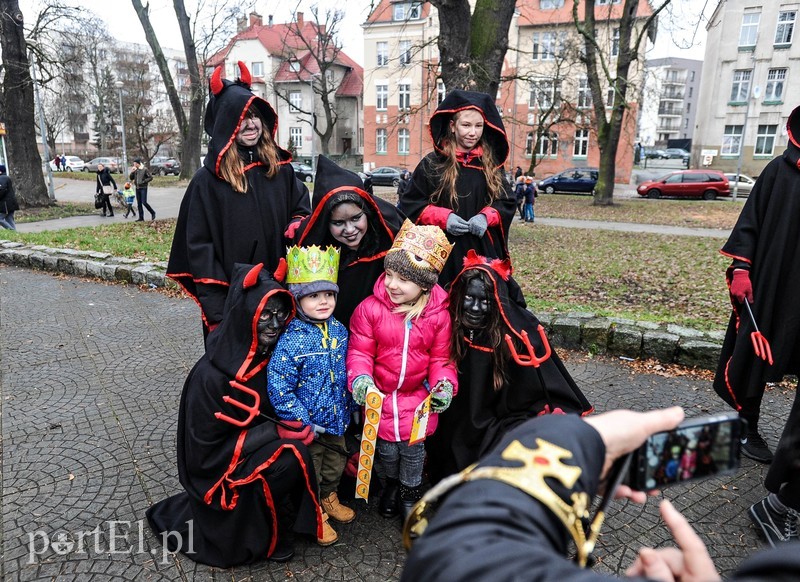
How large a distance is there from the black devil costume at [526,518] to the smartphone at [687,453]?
151 mm

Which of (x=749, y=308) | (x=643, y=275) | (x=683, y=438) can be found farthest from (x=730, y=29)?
(x=683, y=438)

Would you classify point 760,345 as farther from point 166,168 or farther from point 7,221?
point 166,168

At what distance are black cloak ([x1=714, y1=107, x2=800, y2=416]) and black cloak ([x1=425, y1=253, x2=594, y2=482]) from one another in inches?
53.8

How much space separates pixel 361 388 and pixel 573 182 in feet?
92.2

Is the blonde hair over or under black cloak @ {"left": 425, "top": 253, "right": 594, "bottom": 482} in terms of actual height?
over

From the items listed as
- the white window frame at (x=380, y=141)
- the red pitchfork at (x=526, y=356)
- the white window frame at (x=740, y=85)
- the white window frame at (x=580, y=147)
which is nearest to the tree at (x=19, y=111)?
the red pitchfork at (x=526, y=356)

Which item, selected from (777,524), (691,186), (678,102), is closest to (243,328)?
(777,524)

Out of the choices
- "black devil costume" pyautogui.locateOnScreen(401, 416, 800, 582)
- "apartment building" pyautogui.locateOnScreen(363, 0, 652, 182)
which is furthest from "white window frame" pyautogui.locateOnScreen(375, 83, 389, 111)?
"black devil costume" pyautogui.locateOnScreen(401, 416, 800, 582)

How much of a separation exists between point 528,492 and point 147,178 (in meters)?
17.5

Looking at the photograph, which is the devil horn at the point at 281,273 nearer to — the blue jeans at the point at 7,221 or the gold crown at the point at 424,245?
the gold crown at the point at 424,245

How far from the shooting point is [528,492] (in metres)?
0.89

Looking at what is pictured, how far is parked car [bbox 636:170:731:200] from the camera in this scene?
25.5 metres

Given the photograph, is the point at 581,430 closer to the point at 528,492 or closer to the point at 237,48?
the point at 528,492

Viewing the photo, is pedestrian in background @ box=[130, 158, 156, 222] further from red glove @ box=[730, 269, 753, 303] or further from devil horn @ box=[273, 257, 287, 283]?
red glove @ box=[730, 269, 753, 303]
